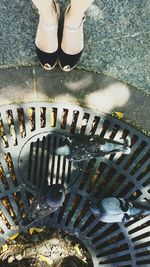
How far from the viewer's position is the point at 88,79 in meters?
2.54

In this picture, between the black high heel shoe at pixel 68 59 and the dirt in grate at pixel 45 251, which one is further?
the dirt in grate at pixel 45 251

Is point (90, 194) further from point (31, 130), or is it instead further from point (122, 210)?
point (31, 130)

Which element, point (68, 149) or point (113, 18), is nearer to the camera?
point (68, 149)

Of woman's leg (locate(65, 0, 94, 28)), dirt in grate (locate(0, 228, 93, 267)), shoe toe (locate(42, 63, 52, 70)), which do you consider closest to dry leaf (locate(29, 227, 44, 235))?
dirt in grate (locate(0, 228, 93, 267))

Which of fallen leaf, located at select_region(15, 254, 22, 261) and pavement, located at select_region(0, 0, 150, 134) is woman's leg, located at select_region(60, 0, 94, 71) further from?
fallen leaf, located at select_region(15, 254, 22, 261)

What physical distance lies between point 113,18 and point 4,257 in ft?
5.30

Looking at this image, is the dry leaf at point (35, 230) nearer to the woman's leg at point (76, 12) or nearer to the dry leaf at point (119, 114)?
the dry leaf at point (119, 114)

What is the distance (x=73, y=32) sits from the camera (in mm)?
2365

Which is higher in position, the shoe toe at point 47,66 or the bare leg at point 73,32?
the bare leg at point 73,32

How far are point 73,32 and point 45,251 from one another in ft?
4.33

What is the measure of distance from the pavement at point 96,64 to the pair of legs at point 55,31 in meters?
0.13

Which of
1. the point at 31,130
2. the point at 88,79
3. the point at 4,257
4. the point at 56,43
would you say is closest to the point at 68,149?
the point at 31,130

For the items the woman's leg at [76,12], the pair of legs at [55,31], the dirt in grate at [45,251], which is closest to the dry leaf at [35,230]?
the dirt in grate at [45,251]

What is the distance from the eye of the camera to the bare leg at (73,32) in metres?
2.19
